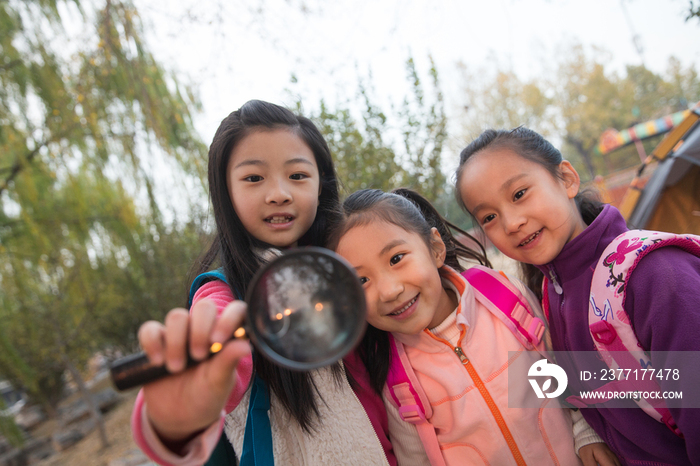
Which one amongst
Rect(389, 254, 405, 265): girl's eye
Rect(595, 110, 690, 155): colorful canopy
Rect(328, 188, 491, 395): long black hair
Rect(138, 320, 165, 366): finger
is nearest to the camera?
Rect(138, 320, 165, 366): finger

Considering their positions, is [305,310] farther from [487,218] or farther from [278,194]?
[487,218]

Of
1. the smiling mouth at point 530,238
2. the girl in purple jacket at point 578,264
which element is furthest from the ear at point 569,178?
the smiling mouth at point 530,238

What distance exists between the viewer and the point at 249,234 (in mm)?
1677

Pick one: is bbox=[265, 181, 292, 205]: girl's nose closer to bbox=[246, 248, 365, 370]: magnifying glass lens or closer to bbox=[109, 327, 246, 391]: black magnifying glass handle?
bbox=[246, 248, 365, 370]: magnifying glass lens

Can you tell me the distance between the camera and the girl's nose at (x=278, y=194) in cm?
151

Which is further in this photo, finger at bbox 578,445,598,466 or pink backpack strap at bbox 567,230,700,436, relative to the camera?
finger at bbox 578,445,598,466

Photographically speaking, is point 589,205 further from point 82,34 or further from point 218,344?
point 82,34

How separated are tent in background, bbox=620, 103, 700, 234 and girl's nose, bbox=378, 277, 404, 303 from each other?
11.8 feet

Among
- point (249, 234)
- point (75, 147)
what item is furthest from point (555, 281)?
point (75, 147)

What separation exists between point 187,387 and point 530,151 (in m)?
→ 1.57

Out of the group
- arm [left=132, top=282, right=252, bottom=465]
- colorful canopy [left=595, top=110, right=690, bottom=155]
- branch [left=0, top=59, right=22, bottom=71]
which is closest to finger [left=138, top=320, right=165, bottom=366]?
arm [left=132, top=282, right=252, bottom=465]

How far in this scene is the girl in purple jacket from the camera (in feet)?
3.89

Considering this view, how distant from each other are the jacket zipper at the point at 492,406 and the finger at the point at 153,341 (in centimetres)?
114

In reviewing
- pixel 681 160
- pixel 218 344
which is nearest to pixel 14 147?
pixel 218 344
